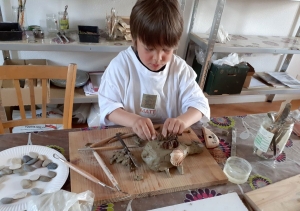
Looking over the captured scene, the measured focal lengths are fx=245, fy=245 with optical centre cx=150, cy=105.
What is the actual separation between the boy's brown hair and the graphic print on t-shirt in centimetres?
24

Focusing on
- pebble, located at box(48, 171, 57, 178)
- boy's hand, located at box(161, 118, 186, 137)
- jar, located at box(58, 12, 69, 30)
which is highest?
jar, located at box(58, 12, 69, 30)

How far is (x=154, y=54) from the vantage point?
0.77 m

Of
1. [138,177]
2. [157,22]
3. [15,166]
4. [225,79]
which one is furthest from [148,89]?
[225,79]

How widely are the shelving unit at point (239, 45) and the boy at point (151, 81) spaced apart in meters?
0.82

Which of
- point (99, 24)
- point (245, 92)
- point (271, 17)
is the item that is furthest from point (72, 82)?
point (271, 17)

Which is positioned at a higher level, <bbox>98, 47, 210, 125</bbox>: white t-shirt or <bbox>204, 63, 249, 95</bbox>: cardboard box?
<bbox>98, 47, 210, 125</bbox>: white t-shirt

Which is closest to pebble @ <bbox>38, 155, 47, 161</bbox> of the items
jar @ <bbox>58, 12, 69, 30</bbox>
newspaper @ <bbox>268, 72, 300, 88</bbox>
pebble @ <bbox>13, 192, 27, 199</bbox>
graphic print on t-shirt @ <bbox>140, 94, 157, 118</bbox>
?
→ pebble @ <bbox>13, 192, 27, 199</bbox>

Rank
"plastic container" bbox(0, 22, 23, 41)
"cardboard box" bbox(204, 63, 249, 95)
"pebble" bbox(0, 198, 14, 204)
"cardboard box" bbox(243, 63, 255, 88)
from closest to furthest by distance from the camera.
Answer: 1. "pebble" bbox(0, 198, 14, 204)
2. "plastic container" bbox(0, 22, 23, 41)
3. "cardboard box" bbox(204, 63, 249, 95)
4. "cardboard box" bbox(243, 63, 255, 88)

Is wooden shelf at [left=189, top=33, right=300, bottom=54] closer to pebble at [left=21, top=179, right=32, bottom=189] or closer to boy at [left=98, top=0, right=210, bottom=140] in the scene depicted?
boy at [left=98, top=0, right=210, bottom=140]

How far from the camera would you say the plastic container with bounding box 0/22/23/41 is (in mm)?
1306

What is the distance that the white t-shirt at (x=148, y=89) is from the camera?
88 cm

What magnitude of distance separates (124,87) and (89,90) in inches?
32.2

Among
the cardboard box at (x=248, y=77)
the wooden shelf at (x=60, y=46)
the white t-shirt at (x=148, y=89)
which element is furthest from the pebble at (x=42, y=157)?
the cardboard box at (x=248, y=77)

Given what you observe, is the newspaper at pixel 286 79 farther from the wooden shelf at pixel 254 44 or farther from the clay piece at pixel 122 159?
the clay piece at pixel 122 159
